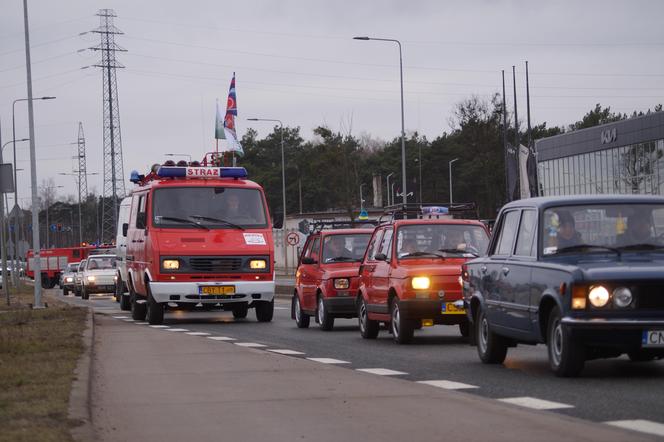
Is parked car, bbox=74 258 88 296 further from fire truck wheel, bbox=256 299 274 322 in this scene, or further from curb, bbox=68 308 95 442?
curb, bbox=68 308 95 442

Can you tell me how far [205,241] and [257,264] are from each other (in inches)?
45.1

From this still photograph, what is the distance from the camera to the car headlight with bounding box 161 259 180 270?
2623 cm

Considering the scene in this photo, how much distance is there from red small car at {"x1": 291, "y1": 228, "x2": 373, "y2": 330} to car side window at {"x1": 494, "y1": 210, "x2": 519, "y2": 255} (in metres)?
8.19

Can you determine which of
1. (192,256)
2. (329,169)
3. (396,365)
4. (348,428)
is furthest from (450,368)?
(329,169)

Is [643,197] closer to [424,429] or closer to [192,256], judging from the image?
[424,429]

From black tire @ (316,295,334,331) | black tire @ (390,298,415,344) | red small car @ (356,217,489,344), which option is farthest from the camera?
black tire @ (316,295,334,331)

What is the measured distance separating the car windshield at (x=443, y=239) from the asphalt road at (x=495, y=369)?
4.25ft

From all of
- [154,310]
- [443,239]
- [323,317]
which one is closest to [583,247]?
[443,239]

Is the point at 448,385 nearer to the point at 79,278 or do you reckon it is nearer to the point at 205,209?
the point at 205,209

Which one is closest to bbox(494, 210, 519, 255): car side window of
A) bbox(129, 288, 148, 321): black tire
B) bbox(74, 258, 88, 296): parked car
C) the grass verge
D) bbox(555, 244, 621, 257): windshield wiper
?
bbox(555, 244, 621, 257): windshield wiper

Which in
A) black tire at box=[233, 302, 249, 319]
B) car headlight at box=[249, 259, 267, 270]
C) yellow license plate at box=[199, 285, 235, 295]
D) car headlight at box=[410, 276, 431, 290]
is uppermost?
car headlight at box=[249, 259, 267, 270]

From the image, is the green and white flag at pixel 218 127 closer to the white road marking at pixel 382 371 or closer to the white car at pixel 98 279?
the white car at pixel 98 279

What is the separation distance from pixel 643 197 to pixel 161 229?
47.1ft

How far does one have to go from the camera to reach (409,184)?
13725cm
